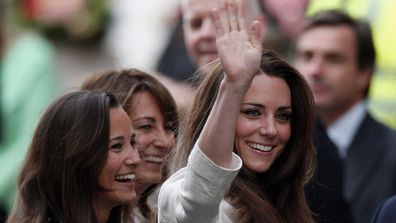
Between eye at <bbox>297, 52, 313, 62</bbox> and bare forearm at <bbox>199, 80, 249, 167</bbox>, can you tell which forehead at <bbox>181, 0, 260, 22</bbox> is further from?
bare forearm at <bbox>199, 80, 249, 167</bbox>

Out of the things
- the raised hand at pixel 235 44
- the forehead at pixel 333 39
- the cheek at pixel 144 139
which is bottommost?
the forehead at pixel 333 39

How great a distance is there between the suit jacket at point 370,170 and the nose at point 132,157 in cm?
192

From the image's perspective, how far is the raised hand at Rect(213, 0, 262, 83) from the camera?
5.94 m

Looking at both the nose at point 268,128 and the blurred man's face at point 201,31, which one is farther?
the blurred man's face at point 201,31

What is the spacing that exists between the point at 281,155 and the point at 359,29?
270 cm

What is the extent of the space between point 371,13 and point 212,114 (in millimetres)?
3704

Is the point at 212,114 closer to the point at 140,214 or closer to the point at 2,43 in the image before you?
the point at 140,214

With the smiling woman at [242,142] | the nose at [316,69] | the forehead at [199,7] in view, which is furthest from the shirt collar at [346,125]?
the smiling woman at [242,142]

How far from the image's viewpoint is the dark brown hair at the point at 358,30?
9.09 meters

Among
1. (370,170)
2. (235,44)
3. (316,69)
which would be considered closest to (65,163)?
(235,44)

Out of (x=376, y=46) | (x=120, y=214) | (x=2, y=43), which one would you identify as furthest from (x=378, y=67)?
(x=120, y=214)

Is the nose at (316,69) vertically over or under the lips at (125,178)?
under

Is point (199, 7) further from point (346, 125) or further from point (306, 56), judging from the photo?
point (346, 125)

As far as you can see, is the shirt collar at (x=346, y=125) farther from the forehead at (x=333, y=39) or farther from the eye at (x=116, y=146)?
the eye at (x=116, y=146)
